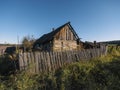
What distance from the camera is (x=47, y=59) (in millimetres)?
10547

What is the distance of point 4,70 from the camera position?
11031 mm

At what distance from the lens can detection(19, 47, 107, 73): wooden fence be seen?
950 centimetres

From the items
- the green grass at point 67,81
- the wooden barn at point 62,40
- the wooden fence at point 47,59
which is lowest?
the green grass at point 67,81

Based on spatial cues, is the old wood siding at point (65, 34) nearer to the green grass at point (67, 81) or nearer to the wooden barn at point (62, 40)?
the wooden barn at point (62, 40)

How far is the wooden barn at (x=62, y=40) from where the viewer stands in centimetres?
2295

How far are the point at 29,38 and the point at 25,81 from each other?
27462 millimetres

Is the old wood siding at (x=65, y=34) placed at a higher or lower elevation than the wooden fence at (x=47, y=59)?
higher

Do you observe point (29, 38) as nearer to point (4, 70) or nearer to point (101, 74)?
point (4, 70)

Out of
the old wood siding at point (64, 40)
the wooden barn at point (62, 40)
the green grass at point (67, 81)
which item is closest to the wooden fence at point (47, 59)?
the green grass at point (67, 81)

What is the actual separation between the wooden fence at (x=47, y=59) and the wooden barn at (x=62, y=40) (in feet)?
33.0

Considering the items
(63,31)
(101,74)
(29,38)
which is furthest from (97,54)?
(29,38)

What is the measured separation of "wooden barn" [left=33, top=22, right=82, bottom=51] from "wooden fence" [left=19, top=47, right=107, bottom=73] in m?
10.0

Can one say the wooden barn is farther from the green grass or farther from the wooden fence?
the green grass

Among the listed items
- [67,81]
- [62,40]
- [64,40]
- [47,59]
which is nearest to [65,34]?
[64,40]
